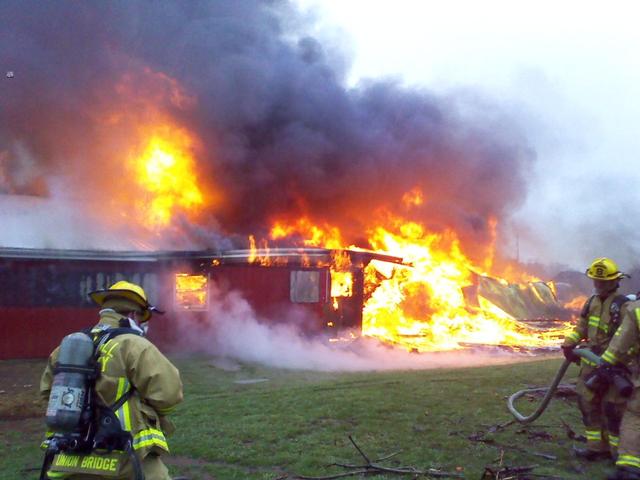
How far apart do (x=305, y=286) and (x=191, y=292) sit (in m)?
3.61

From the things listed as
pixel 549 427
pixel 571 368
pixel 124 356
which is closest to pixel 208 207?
pixel 571 368

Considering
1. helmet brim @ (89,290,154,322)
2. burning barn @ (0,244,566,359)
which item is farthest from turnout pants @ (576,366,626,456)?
burning barn @ (0,244,566,359)

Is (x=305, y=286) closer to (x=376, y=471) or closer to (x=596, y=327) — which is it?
(x=596, y=327)

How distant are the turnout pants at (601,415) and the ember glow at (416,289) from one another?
13309mm

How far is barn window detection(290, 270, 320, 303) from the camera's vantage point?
59.0 ft

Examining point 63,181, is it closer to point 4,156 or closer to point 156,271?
point 4,156

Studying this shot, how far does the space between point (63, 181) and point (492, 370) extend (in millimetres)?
16188

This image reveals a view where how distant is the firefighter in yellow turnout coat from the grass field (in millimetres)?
493

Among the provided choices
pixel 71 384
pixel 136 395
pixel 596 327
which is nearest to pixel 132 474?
pixel 136 395

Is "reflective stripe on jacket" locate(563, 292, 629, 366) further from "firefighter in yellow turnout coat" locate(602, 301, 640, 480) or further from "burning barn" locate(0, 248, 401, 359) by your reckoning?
"burning barn" locate(0, 248, 401, 359)

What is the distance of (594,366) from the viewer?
5355 millimetres

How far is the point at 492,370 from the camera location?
11.3 metres

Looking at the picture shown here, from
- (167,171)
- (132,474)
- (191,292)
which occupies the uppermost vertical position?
(167,171)

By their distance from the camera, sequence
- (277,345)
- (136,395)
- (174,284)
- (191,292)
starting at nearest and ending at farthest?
(136,395)
(277,345)
(174,284)
(191,292)
